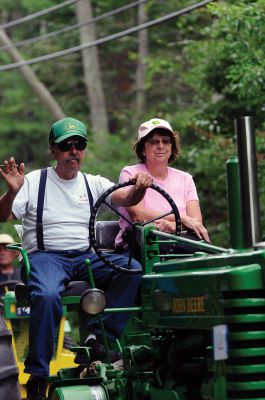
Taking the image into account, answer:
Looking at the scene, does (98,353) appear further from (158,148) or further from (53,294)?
(158,148)

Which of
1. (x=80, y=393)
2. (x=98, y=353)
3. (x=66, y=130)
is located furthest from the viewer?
(x=66, y=130)

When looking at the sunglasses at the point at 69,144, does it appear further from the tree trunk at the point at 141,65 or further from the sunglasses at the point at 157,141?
the tree trunk at the point at 141,65

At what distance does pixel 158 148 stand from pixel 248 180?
2.73m

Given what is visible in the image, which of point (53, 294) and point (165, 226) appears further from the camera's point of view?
point (165, 226)

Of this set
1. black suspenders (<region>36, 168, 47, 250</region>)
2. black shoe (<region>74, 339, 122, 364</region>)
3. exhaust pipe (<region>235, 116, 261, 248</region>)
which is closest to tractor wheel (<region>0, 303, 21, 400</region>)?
black shoe (<region>74, 339, 122, 364</region>)

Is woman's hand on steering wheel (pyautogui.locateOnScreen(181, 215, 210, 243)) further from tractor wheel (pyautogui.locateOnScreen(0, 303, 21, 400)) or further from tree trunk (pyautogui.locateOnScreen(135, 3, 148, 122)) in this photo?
tree trunk (pyautogui.locateOnScreen(135, 3, 148, 122))

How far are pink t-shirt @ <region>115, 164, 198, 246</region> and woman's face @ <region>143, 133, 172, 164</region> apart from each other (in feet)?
0.42

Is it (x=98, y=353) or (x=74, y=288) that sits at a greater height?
(x=74, y=288)

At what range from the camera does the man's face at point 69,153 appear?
8617mm

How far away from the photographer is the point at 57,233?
849 cm

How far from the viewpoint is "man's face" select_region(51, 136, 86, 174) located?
8.62 metres

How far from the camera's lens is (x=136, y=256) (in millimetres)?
8422

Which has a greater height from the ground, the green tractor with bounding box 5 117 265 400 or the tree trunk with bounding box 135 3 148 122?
the tree trunk with bounding box 135 3 148 122

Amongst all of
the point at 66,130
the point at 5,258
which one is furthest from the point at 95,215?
the point at 5,258
